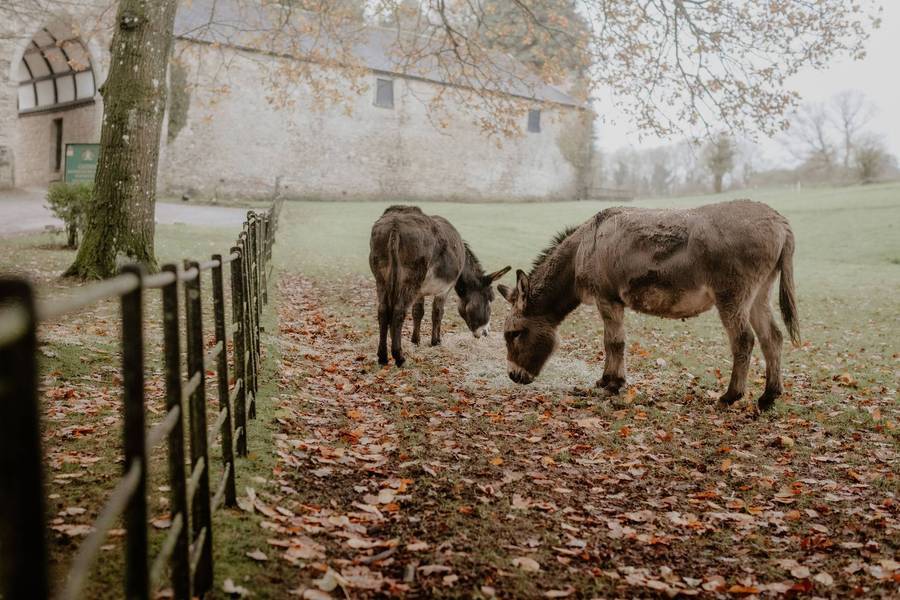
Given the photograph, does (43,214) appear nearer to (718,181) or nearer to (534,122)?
(534,122)

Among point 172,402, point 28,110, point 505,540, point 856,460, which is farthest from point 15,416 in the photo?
point 28,110

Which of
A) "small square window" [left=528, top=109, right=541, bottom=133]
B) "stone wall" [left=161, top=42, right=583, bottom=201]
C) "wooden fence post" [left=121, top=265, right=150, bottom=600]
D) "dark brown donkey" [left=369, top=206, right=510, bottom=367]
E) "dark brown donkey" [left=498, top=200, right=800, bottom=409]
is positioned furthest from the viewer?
"small square window" [left=528, top=109, right=541, bottom=133]

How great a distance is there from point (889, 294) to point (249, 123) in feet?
98.0

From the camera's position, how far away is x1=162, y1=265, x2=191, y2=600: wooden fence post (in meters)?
2.44

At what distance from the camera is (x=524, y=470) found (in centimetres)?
529

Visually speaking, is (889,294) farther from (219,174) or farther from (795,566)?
(219,174)

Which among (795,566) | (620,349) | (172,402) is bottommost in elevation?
(795,566)

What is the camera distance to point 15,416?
1.28 metres

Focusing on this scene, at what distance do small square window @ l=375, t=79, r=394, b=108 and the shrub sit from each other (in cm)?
2875

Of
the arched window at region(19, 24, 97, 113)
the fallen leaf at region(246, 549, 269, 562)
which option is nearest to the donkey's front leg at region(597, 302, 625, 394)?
the fallen leaf at region(246, 549, 269, 562)

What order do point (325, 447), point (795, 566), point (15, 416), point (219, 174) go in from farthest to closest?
point (219, 174) → point (325, 447) → point (795, 566) → point (15, 416)

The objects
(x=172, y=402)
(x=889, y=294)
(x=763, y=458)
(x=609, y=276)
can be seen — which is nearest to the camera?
(x=172, y=402)

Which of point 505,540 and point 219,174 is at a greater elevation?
point 219,174

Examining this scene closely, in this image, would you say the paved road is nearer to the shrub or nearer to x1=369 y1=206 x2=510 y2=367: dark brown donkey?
the shrub
